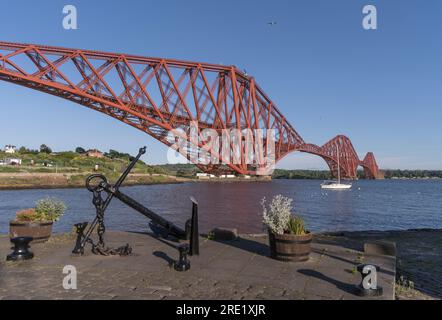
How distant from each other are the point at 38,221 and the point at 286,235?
6361 mm

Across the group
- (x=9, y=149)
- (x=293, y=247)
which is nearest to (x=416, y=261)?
(x=293, y=247)

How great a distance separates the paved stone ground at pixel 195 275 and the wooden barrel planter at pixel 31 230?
51 cm

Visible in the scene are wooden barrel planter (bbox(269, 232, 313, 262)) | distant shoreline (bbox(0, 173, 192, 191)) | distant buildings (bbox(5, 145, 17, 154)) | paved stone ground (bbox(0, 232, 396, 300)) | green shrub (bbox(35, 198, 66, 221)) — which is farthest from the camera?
distant buildings (bbox(5, 145, 17, 154))

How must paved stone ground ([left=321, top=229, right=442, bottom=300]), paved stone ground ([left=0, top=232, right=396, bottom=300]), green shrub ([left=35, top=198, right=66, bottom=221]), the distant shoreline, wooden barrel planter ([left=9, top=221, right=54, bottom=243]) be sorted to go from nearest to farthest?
1. paved stone ground ([left=0, top=232, right=396, bottom=300])
2. paved stone ground ([left=321, top=229, right=442, bottom=300])
3. wooden barrel planter ([left=9, top=221, right=54, bottom=243])
4. green shrub ([left=35, top=198, right=66, bottom=221])
5. the distant shoreline

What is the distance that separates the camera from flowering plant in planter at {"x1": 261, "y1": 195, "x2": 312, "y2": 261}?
7.34 m

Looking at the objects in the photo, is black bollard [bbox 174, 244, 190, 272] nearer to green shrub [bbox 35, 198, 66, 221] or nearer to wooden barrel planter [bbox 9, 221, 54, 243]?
wooden barrel planter [bbox 9, 221, 54, 243]

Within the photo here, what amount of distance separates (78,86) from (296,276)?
45.6m

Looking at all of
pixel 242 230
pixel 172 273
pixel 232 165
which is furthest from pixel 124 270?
pixel 232 165

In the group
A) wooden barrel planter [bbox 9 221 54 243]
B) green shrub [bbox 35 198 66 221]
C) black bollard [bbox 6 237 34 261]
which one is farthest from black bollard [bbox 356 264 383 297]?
green shrub [bbox 35 198 66 221]

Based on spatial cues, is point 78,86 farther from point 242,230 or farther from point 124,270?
point 124,270

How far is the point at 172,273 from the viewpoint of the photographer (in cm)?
660

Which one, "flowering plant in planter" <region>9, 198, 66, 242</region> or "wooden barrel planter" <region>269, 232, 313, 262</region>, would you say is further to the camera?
"flowering plant in planter" <region>9, 198, 66, 242</region>

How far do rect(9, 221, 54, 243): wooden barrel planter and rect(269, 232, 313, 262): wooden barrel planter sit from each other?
19.4 ft
